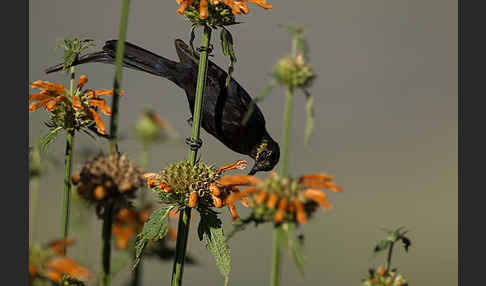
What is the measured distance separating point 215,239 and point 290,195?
71 centimetres

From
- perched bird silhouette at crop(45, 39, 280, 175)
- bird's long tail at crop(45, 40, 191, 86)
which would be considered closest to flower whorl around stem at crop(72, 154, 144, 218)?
bird's long tail at crop(45, 40, 191, 86)

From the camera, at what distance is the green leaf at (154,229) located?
1926 mm

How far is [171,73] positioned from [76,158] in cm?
83

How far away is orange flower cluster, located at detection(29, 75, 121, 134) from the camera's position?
2.01 m

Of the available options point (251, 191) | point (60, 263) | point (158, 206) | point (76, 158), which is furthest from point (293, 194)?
point (158, 206)

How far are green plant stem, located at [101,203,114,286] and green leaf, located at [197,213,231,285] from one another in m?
0.63

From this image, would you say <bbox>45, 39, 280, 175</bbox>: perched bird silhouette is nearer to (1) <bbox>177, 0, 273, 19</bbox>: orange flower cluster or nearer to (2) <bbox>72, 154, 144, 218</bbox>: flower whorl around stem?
(1) <bbox>177, 0, 273, 19</bbox>: orange flower cluster

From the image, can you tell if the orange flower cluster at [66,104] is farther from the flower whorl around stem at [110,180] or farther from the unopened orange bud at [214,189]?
the flower whorl around stem at [110,180]

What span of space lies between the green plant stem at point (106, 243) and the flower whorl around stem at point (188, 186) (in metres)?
0.52

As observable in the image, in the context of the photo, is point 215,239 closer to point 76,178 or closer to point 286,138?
point 76,178

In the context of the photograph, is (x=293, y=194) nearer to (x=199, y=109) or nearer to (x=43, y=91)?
(x=199, y=109)

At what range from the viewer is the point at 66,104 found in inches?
80.3

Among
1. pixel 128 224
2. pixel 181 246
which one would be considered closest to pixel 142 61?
pixel 128 224

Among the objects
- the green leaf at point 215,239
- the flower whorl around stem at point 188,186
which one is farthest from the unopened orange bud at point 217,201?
the green leaf at point 215,239
